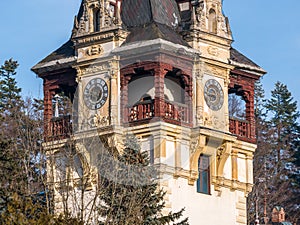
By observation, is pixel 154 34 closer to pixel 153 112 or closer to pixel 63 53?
pixel 153 112

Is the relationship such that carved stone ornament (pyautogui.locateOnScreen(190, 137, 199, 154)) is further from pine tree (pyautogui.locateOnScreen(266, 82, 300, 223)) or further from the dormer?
pine tree (pyautogui.locateOnScreen(266, 82, 300, 223))

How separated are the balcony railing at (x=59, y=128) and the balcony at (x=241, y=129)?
6.07 meters

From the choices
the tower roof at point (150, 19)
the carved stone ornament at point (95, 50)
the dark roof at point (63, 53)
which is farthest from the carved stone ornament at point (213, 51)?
the dark roof at point (63, 53)

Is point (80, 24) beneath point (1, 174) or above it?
above

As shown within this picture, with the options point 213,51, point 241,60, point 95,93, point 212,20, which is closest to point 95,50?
point 95,93

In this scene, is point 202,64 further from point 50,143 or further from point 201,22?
point 50,143

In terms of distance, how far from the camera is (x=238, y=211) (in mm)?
60938

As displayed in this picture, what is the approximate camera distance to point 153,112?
190ft

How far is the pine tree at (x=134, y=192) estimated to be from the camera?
51562 millimetres

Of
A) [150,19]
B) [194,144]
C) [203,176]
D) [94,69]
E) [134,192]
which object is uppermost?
[150,19]

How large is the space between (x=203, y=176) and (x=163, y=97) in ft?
12.5

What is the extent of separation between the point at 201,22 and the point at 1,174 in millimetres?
9323

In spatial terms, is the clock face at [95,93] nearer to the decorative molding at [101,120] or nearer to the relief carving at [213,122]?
the decorative molding at [101,120]

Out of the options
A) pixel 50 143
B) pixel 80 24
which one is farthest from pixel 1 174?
pixel 80 24
